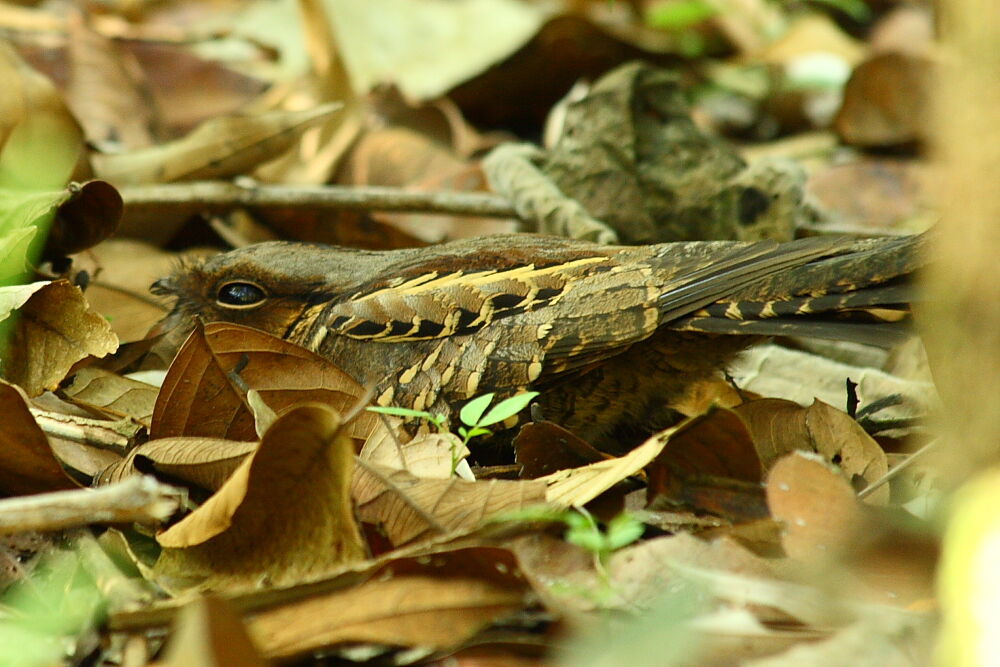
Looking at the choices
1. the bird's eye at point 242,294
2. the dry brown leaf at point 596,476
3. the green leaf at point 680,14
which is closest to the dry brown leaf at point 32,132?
the bird's eye at point 242,294

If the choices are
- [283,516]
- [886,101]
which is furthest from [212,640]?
[886,101]

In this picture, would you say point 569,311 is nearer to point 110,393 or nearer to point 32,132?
point 110,393

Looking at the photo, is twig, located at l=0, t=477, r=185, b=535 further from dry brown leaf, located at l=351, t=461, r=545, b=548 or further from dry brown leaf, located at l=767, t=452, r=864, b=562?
dry brown leaf, located at l=767, t=452, r=864, b=562

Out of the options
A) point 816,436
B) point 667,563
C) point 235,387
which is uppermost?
point 235,387

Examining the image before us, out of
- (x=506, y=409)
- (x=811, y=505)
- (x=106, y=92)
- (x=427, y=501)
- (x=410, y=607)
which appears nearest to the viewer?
(x=410, y=607)

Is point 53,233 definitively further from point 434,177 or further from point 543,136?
point 543,136

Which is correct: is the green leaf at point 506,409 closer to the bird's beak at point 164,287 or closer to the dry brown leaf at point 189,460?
the dry brown leaf at point 189,460

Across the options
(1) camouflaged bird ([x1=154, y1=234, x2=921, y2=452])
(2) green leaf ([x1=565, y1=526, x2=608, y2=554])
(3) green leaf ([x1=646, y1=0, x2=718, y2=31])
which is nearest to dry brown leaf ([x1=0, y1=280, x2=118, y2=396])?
(1) camouflaged bird ([x1=154, y1=234, x2=921, y2=452])
